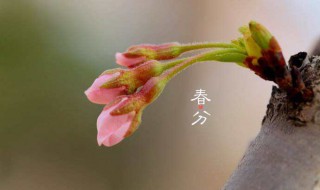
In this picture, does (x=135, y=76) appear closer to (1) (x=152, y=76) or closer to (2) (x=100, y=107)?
(1) (x=152, y=76)

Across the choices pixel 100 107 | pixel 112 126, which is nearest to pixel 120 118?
pixel 112 126

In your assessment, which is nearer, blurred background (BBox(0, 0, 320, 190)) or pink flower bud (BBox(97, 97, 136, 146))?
pink flower bud (BBox(97, 97, 136, 146))

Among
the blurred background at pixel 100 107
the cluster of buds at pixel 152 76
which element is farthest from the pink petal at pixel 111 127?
the blurred background at pixel 100 107

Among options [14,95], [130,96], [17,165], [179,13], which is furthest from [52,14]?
[130,96]

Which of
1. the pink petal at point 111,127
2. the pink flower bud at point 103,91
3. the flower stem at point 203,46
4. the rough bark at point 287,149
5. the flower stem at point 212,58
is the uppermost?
the flower stem at point 203,46

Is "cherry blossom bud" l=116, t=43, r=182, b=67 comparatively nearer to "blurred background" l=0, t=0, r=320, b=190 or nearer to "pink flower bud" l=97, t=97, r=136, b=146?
"pink flower bud" l=97, t=97, r=136, b=146

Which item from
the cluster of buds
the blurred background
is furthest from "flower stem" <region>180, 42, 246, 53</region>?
the blurred background

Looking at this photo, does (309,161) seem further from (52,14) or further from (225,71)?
(52,14)

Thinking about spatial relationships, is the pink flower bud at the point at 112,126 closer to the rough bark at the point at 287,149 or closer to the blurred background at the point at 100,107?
the rough bark at the point at 287,149
